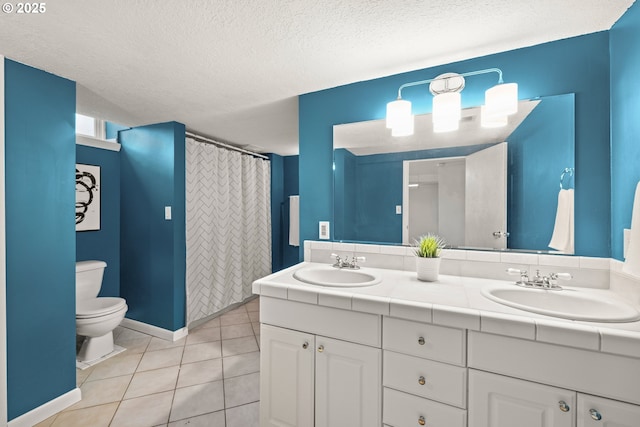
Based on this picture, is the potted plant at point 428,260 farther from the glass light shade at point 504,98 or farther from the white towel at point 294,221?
the white towel at point 294,221

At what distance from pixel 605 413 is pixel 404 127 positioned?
1.43 metres

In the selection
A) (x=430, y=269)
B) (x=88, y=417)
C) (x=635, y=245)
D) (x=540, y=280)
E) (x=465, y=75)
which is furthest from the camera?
(x=88, y=417)

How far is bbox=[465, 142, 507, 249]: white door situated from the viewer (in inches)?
58.2

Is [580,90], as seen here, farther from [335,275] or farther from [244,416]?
[244,416]

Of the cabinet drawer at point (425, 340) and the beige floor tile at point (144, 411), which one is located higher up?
the cabinet drawer at point (425, 340)

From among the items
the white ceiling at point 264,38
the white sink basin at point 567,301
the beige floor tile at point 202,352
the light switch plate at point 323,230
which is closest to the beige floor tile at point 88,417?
the beige floor tile at point 202,352

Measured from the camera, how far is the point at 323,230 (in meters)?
1.96

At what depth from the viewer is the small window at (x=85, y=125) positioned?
9.29 ft

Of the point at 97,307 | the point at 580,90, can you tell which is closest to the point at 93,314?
the point at 97,307

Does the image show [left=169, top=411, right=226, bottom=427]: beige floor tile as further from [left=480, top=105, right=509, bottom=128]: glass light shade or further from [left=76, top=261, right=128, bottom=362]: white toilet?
[left=480, top=105, right=509, bottom=128]: glass light shade

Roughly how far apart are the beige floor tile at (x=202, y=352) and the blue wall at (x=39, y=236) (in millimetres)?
748

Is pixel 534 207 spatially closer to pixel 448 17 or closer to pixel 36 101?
pixel 448 17

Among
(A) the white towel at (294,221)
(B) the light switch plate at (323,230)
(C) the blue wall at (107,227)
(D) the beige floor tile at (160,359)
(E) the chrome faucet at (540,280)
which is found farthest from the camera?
(A) the white towel at (294,221)

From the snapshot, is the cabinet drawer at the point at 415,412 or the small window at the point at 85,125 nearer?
the cabinet drawer at the point at 415,412
